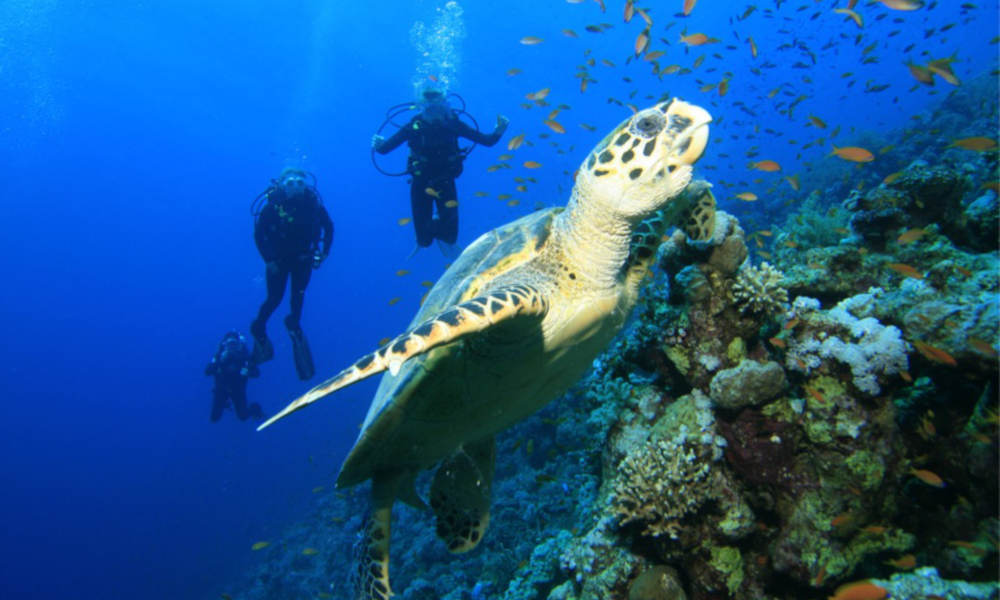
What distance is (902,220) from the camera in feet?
11.1

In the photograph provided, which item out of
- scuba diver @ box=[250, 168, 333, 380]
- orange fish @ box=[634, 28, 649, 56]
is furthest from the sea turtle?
scuba diver @ box=[250, 168, 333, 380]

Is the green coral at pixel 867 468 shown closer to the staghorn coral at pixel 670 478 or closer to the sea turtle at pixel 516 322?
the staghorn coral at pixel 670 478

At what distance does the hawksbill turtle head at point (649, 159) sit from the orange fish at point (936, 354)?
1.38 meters

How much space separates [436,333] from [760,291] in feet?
7.37

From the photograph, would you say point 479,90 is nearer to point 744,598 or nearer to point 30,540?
point 30,540

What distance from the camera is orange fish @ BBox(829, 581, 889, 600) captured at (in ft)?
5.41

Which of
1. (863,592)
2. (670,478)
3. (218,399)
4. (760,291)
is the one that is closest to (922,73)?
(760,291)

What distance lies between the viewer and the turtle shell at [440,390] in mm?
2506

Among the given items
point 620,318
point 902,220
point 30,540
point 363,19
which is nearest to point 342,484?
point 620,318

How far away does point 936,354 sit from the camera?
2053 mm

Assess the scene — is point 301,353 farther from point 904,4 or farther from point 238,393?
point 904,4

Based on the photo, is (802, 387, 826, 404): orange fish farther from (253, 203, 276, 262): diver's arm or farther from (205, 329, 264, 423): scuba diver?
(205, 329, 264, 423): scuba diver

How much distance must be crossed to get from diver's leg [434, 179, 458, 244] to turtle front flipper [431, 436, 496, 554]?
5992 millimetres

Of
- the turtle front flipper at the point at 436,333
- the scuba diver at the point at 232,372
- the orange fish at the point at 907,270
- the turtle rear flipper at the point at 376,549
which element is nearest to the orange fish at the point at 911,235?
the orange fish at the point at 907,270
